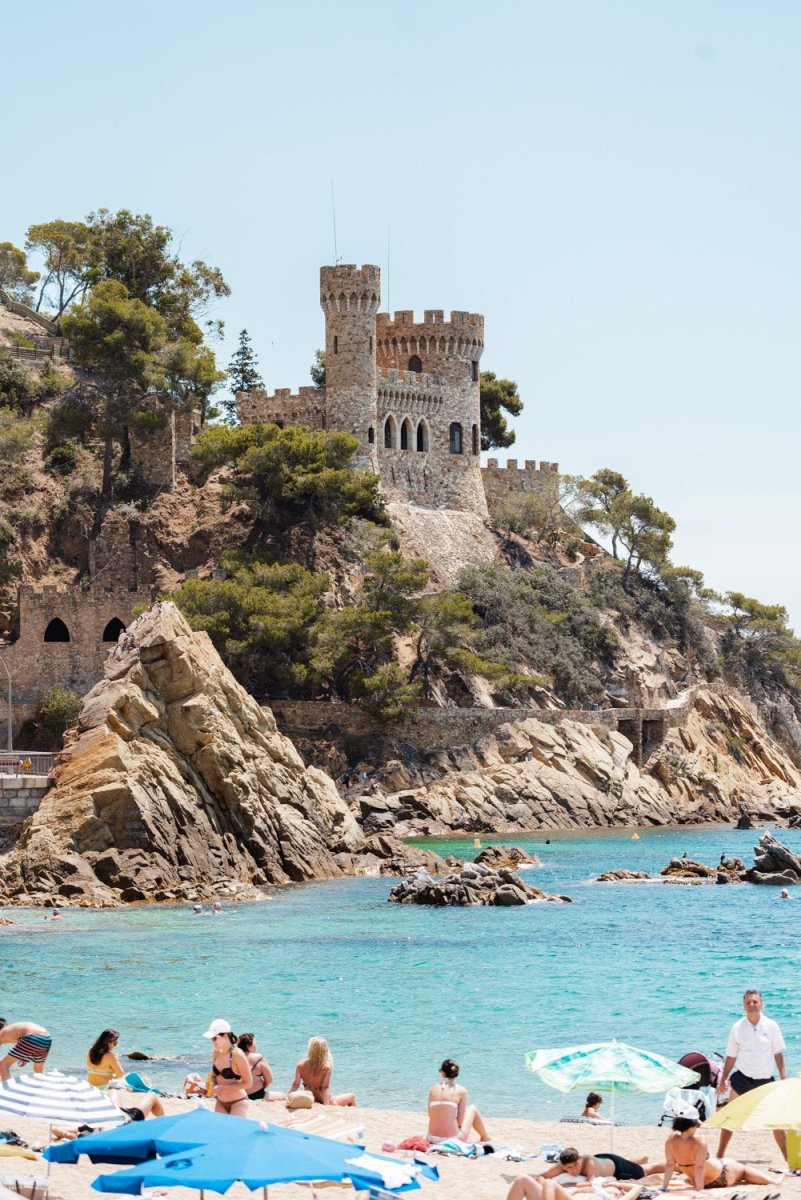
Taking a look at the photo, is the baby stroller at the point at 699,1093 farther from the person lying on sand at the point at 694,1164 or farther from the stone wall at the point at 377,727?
the stone wall at the point at 377,727

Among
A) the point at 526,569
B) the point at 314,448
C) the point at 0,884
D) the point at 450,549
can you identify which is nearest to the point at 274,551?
the point at 314,448

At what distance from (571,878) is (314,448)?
989 inches

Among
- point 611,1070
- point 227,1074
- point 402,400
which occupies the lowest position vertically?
point 611,1070

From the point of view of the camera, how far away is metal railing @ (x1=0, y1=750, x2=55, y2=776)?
141 feet

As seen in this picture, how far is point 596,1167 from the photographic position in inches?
589

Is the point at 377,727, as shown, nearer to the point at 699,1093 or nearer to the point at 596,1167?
the point at 699,1093

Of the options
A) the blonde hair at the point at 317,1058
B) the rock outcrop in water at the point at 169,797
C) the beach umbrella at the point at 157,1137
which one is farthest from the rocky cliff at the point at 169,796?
the beach umbrella at the point at 157,1137

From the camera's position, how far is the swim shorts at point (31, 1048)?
57.6 feet

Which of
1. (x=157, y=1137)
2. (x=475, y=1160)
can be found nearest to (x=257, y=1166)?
(x=157, y=1137)

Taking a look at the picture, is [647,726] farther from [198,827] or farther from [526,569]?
[198,827]

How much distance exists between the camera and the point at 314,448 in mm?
66562

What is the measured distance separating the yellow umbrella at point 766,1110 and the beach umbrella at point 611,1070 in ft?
6.99

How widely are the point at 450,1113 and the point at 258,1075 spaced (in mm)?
2656

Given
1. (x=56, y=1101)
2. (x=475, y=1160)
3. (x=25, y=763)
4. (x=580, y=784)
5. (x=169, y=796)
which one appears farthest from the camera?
(x=580, y=784)
